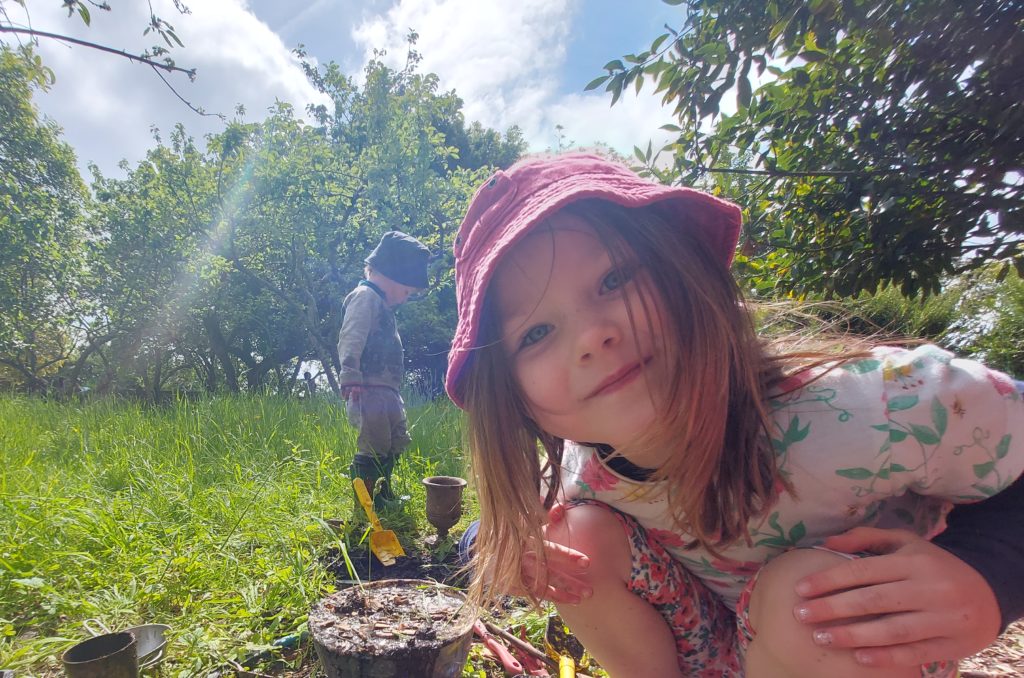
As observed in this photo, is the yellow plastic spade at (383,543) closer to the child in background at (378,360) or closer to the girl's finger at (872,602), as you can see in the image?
the child in background at (378,360)

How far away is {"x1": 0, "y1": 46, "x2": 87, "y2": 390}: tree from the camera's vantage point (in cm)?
1064

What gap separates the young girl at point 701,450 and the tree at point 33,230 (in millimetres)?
13657

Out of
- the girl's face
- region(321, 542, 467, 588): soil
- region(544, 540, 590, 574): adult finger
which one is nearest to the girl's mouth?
the girl's face

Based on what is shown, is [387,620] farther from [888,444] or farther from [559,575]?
[888,444]

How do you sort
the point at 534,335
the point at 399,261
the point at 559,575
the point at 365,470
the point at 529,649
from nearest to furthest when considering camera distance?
1. the point at 534,335
2. the point at 559,575
3. the point at 529,649
4. the point at 365,470
5. the point at 399,261

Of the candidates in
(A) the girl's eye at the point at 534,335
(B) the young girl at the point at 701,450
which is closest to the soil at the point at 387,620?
(B) the young girl at the point at 701,450

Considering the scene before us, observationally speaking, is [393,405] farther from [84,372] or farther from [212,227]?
[84,372]

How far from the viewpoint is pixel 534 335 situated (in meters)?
1.02

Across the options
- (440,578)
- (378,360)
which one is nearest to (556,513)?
(440,578)

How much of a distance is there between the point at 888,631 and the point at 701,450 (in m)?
0.36

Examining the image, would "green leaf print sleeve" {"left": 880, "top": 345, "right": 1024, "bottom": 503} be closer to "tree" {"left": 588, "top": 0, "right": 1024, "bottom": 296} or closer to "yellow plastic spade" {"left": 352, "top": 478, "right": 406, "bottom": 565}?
"tree" {"left": 588, "top": 0, "right": 1024, "bottom": 296}

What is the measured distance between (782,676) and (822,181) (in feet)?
5.72

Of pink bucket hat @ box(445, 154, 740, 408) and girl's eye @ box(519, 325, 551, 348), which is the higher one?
pink bucket hat @ box(445, 154, 740, 408)

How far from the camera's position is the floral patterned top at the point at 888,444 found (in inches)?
32.5
